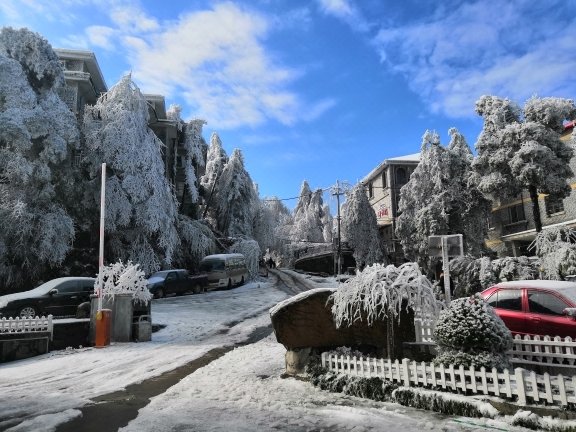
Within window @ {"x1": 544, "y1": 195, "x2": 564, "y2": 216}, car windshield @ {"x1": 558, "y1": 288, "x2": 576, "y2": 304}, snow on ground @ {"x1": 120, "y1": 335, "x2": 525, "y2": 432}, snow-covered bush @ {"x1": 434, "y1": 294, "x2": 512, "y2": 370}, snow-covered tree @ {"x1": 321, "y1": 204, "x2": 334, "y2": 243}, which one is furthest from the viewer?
snow-covered tree @ {"x1": 321, "y1": 204, "x2": 334, "y2": 243}

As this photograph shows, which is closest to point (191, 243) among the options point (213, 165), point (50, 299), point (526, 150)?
point (50, 299)

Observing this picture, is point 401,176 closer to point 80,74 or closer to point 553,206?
point 553,206

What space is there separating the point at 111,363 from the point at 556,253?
57.7 feet

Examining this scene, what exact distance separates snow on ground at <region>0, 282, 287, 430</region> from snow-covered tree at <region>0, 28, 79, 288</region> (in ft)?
23.0

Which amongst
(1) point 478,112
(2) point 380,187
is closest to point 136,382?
(1) point 478,112

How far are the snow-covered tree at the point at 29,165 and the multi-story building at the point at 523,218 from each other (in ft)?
89.1

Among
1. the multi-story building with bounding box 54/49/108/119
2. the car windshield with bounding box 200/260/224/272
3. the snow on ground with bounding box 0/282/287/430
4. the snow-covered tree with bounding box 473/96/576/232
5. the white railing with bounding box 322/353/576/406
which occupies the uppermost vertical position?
the multi-story building with bounding box 54/49/108/119

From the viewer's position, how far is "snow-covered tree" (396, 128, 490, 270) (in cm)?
3177

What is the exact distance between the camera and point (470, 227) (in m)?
31.7

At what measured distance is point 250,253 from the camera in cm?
3600

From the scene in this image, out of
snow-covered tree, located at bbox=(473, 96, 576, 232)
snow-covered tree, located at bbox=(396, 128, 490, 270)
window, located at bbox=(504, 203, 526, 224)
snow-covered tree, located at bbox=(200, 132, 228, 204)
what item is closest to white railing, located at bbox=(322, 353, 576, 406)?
snow-covered tree, located at bbox=(473, 96, 576, 232)

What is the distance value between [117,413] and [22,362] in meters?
6.87

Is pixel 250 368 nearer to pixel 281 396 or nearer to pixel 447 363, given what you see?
pixel 281 396

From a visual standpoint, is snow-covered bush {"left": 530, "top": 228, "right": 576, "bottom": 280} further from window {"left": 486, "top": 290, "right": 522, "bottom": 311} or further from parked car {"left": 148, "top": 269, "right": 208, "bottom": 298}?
parked car {"left": 148, "top": 269, "right": 208, "bottom": 298}
